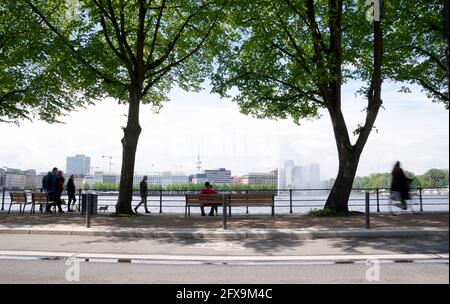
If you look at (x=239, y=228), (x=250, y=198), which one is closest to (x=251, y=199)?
(x=250, y=198)

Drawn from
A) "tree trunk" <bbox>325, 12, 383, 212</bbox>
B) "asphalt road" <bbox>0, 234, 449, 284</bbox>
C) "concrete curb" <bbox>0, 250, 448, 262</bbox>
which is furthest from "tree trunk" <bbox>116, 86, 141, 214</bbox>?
"concrete curb" <bbox>0, 250, 448, 262</bbox>

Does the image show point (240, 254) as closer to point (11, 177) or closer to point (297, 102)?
point (297, 102)

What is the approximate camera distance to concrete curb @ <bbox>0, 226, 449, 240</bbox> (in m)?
11.0

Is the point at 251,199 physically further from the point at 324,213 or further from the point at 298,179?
the point at 298,179

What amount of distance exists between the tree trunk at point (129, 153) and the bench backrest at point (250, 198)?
4.26 metres

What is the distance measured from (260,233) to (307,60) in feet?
28.5

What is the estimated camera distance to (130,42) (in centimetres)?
2136

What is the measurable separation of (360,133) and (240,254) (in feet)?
32.9

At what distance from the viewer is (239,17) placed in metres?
17.4

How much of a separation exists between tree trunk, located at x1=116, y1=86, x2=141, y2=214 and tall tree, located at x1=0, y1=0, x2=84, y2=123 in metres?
3.34

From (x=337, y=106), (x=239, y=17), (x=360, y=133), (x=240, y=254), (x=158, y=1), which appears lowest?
(x=240, y=254)

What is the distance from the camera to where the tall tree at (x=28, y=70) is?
59.1 feet
